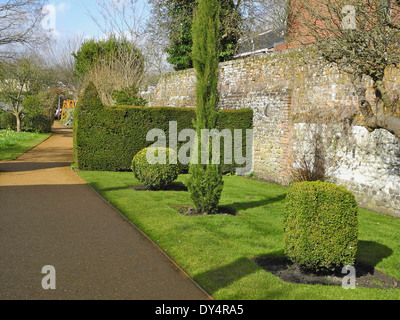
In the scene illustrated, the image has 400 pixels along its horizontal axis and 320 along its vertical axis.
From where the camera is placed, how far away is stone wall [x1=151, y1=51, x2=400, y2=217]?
8.94 meters

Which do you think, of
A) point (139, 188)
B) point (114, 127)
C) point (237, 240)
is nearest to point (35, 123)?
point (114, 127)

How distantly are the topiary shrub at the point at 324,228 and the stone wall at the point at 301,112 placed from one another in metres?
3.13

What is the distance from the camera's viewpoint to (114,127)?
13531 millimetres

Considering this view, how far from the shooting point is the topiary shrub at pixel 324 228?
4.78 metres

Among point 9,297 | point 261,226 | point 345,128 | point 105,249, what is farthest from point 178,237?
point 345,128

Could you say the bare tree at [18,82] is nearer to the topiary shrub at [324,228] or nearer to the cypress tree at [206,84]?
the cypress tree at [206,84]

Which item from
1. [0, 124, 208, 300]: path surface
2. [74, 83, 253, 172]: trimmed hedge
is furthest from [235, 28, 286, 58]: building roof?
[0, 124, 208, 300]: path surface

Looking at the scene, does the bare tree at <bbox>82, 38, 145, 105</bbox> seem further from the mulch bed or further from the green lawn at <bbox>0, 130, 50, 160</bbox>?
the mulch bed

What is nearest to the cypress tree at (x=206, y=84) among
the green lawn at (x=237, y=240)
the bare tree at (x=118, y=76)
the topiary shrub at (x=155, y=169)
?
the green lawn at (x=237, y=240)

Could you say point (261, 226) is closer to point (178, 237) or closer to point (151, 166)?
point (178, 237)

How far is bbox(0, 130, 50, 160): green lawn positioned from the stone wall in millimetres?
9586

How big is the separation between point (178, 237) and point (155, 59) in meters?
21.3

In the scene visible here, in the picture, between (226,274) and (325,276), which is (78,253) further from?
(325,276)

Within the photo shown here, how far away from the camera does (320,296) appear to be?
4297 mm
